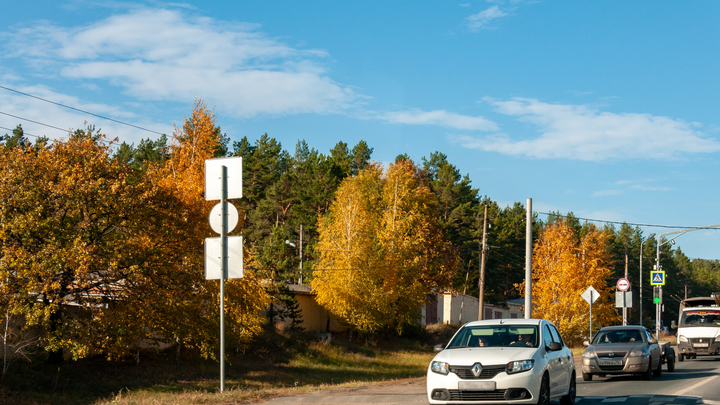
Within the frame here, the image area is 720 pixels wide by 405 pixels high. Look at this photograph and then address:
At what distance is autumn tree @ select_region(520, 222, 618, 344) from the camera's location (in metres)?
45.6

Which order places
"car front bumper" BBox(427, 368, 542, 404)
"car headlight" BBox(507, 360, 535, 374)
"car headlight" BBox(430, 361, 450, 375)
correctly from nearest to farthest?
"car front bumper" BBox(427, 368, 542, 404)
"car headlight" BBox(507, 360, 535, 374)
"car headlight" BBox(430, 361, 450, 375)

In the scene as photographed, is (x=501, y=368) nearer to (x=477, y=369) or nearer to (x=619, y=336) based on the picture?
(x=477, y=369)

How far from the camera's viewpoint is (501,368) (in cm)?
1051

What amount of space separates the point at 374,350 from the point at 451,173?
3636 cm

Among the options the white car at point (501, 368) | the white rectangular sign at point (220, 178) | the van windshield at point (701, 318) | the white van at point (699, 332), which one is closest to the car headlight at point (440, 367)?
the white car at point (501, 368)

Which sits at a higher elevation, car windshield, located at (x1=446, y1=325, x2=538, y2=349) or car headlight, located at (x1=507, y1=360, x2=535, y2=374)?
car windshield, located at (x1=446, y1=325, x2=538, y2=349)

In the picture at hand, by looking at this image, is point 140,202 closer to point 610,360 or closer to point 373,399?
point 373,399

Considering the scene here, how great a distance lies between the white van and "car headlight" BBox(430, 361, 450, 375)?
74.7ft

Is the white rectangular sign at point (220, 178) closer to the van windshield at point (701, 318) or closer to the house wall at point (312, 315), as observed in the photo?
the van windshield at point (701, 318)

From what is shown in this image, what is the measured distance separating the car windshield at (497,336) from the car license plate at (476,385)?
1.36 metres

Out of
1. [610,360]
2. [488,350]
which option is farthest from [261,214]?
[488,350]

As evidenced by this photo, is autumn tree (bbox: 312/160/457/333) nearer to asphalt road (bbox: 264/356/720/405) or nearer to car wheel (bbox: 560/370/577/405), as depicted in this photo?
asphalt road (bbox: 264/356/720/405)

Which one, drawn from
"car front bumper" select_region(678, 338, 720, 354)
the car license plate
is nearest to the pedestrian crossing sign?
"car front bumper" select_region(678, 338, 720, 354)

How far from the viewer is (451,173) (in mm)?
77062
